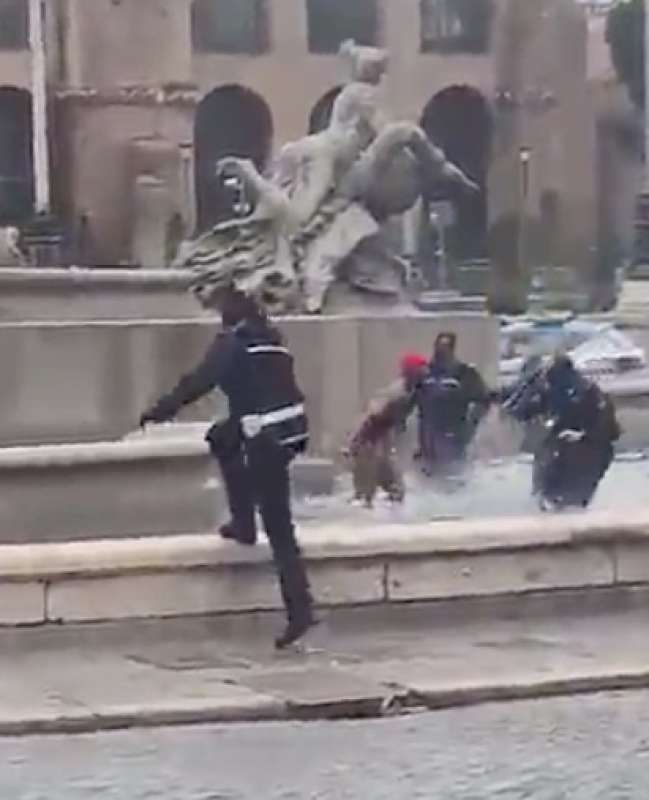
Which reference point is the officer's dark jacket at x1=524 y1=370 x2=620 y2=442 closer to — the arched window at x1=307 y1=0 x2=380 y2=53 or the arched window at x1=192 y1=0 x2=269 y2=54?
the arched window at x1=192 y1=0 x2=269 y2=54

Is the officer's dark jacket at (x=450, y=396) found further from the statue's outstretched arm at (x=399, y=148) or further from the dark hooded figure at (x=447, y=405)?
the statue's outstretched arm at (x=399, y=148)

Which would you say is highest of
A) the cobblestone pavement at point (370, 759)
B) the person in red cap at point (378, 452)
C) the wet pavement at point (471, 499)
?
the cobblestone pavement at point (370, 759)

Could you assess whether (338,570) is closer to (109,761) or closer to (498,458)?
(109,761)

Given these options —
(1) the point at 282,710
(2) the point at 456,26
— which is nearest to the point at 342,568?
(1) the point at 282,710

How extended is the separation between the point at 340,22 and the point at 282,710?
60526 mm

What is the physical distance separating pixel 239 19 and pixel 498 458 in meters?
48.3

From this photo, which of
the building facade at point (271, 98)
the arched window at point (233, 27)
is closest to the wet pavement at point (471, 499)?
the building facade at point (271, 98)

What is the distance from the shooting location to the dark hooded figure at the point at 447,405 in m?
18.9

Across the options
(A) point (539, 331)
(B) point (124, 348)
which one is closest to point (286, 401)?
(B) point (124, 348)

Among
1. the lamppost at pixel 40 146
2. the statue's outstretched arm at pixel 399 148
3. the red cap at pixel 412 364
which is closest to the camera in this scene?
the red cap at pixel 412 364

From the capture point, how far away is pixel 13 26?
6384 cm

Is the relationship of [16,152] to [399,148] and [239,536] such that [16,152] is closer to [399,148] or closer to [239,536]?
[399,148]

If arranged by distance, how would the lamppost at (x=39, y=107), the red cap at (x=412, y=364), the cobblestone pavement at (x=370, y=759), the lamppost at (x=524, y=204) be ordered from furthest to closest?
1. the lamppost at (x=524, y=204)
2. the lamppost at (x=39, y=107)
3. the red cap at (x=412, y=364)
4. the cobblestone pavement at (x=370, y=759)

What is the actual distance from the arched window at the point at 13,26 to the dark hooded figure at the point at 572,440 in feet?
157
